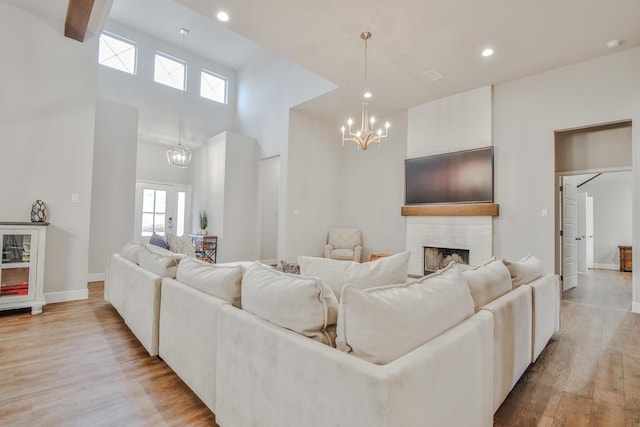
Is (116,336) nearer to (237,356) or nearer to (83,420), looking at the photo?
(83,420)

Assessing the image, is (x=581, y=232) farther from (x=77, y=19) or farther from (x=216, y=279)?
(x=77, y=19)

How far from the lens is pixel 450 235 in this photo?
5125 mm

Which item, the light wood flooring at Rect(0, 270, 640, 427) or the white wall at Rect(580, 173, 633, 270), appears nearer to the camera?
the light wood flooring at Rect(0, 270, 640, 427)

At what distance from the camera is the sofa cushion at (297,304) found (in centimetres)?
117

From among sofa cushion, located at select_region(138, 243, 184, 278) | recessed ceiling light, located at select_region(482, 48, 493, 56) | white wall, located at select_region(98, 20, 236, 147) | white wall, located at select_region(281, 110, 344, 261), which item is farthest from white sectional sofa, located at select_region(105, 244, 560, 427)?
white wall, located at select_region(98, 20, 236, 147)

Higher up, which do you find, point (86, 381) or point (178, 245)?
point (178, 245)

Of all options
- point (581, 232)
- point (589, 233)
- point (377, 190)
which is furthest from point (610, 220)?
point (377, 190)

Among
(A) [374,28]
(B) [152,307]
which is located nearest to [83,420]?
(B) [152,307]

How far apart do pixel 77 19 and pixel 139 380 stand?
13.0 feet

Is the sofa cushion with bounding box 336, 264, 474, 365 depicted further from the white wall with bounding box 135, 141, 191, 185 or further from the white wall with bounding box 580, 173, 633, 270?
the white wall with bounding box 580, 173, 633, 270

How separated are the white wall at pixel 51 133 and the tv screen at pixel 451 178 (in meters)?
4.97

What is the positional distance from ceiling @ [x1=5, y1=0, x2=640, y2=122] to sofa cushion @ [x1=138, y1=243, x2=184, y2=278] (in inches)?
98.5

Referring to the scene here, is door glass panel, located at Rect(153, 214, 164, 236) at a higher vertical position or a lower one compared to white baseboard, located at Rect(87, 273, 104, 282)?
higher

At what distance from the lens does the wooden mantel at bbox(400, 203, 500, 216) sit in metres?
4.69
